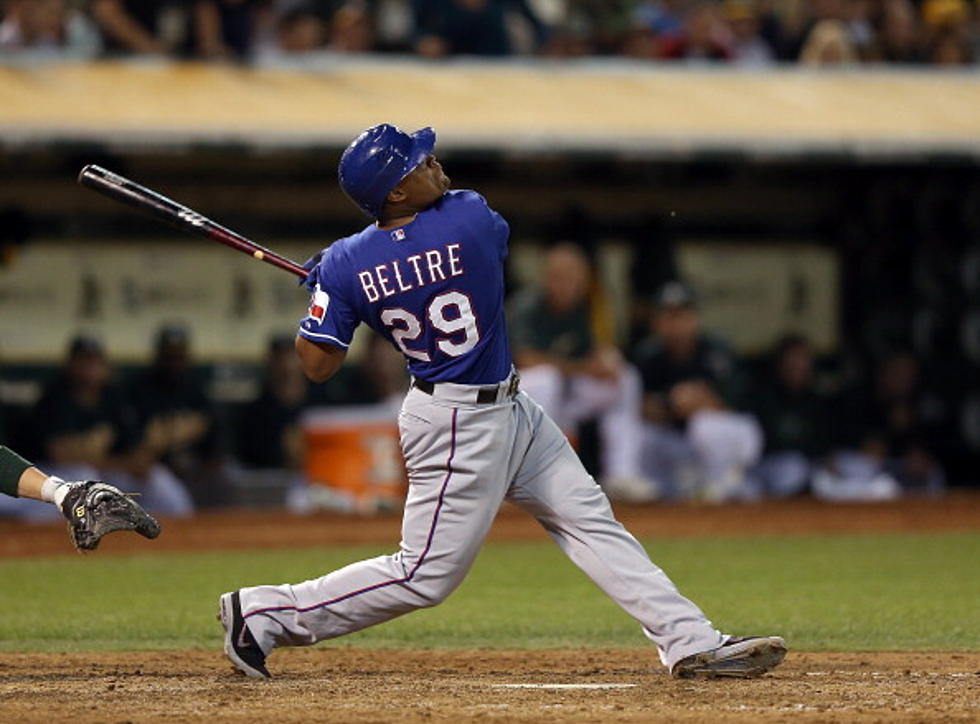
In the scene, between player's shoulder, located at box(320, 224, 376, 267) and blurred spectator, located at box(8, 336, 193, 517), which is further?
blurred spectator, located at box(8, 336, 193, 517)

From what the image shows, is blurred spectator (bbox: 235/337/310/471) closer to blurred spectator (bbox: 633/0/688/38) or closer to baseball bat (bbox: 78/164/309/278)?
blurred spectator (bbox: 633/0/688/38)

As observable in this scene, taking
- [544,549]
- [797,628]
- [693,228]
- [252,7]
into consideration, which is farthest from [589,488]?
[693,228]

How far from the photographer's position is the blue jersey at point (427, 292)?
5.02m

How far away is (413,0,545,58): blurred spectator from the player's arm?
7.57 metres

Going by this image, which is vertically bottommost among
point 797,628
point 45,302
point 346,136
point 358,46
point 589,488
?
point 797,628

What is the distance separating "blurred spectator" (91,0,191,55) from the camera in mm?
11539

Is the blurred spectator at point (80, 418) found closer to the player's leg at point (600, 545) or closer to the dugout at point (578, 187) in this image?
the dugout at point (578, 187)

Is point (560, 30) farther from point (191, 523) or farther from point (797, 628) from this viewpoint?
point (797, 628)

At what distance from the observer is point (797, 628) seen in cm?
664

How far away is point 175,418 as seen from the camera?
39.8ft

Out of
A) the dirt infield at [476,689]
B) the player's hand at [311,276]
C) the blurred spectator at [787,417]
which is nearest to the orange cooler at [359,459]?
the blurred spectator at [787,417]

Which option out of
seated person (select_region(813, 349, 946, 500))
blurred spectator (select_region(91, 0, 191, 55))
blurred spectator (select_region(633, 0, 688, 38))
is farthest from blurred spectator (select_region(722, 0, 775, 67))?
blurred spectator (select_region(91, 0, 191, 55))

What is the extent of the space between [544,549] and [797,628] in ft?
11.0

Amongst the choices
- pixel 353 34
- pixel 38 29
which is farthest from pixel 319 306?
pixel 353 34
